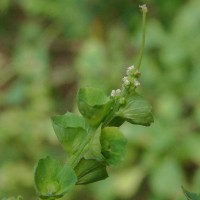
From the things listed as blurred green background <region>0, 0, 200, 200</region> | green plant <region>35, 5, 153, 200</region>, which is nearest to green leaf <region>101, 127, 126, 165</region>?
green plant <region>35, 5, 153, 200</region>

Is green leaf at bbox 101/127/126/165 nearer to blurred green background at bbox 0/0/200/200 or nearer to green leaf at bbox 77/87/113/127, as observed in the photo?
green leaf at bbox 77/87/113/127

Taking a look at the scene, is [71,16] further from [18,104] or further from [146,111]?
[146,111]

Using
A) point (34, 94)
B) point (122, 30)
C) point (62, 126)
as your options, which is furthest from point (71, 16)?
point (62, 126)

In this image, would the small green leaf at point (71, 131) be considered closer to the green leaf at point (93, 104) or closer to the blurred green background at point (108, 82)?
the green leaf at point (93, 104)

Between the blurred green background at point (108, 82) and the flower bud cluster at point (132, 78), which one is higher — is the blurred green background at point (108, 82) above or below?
above

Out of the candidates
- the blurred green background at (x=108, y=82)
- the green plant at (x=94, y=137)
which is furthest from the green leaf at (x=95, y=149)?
the blurred green background at (x=108, y=82)

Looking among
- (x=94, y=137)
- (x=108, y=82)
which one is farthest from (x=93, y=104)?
(x=108, y=82)

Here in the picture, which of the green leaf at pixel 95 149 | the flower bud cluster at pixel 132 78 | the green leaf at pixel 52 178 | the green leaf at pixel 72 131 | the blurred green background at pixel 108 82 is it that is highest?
the blurred green background at pixel 108 82
